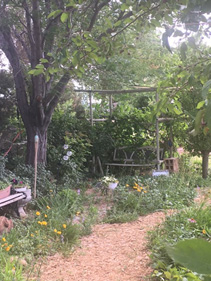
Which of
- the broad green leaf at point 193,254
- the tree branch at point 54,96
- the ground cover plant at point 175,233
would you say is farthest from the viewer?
the tree branch at point 54,96

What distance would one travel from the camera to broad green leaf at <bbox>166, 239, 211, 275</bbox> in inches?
11.0

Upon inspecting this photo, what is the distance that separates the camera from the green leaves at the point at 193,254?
28 cm

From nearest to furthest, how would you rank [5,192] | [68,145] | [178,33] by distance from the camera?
[178,33] < [5,192] < [68,145]

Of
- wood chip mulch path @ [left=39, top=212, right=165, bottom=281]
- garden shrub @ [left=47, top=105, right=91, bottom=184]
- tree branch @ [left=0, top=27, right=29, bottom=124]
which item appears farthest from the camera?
garden shrub @ [left=47, top=105, right=91, bottom=184]

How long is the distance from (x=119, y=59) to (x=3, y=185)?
3.21 meters

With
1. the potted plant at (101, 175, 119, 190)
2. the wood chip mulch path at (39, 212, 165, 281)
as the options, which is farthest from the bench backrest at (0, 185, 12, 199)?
the potted plant at (101, 175, 119, 190)

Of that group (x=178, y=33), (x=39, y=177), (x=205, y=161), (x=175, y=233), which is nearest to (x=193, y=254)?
(x=178, y=33)

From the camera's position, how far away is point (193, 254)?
28cm

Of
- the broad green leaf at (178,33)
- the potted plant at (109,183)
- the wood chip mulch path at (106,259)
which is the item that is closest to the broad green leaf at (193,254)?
Answer: the broad green leaf at (178,33)

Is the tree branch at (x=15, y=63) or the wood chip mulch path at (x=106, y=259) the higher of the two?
the tree branch at (x=15, y=63)

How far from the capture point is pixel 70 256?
3391mm

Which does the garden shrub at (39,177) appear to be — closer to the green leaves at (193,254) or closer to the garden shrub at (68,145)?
the garden shrub at (68,145)

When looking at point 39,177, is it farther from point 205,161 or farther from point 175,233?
point 205,161

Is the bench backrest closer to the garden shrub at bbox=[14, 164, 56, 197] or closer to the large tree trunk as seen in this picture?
the garden shrub at bbox=[14, 164, 56, 197]
